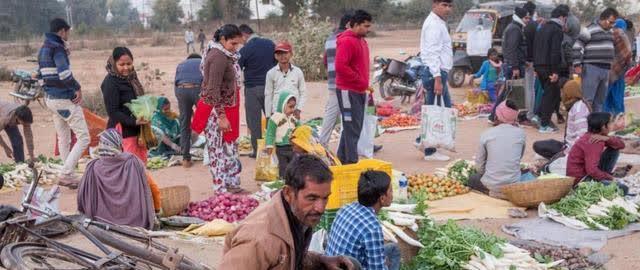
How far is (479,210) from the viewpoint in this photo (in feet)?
22.4

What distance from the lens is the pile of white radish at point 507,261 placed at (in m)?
4.95

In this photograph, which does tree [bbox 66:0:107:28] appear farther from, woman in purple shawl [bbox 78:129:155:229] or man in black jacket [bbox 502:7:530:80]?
woman in purple shawl [bbox 78:129:155:229]

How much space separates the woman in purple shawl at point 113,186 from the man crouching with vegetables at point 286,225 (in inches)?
128

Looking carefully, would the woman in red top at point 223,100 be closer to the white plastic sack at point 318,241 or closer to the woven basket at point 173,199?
the woven basket at point 173,199

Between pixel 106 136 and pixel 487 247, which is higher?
pixel 106 136

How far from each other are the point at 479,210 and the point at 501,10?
1319 cm

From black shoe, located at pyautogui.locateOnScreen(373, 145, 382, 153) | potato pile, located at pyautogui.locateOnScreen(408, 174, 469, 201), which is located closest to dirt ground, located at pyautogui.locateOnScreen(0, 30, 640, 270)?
black shoe, located at pyautogui.locateOnScreen(373, 145, 382, 153)

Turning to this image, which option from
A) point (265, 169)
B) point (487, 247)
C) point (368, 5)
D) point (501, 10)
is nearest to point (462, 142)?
point (265, 169)

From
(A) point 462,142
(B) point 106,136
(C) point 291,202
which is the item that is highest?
(C) point 291,202

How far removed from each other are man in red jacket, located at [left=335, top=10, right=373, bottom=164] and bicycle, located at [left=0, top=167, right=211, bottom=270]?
449cm

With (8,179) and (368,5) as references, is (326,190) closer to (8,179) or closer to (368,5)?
(8,179)

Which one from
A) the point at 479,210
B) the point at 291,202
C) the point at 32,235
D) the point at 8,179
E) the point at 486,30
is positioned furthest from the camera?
the point at 486,30

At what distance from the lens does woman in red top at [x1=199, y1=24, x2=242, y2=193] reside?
6.89 meters

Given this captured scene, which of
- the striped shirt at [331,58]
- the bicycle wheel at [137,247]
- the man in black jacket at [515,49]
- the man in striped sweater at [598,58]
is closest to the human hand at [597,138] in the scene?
A: the striped shirt at [331,58]
